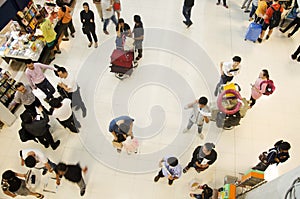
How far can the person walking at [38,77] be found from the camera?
5223mm

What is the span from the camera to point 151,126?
5.83 meters

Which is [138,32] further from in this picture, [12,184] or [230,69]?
[12,184]

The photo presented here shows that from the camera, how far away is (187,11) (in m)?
7.16

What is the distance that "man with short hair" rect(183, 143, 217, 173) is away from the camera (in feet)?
14.1

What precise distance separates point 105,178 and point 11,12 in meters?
3.45

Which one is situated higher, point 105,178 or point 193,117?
point 193,117

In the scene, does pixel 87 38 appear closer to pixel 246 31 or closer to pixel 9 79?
pixel 9 79

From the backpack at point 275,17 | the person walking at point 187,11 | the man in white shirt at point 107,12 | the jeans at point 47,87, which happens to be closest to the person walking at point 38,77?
the jeans at point 47,87

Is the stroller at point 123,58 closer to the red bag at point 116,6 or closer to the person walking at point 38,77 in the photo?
the person walking at point 38,77

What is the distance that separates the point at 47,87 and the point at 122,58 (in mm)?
1682

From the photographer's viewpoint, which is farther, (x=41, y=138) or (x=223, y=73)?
(x=223, y=73)

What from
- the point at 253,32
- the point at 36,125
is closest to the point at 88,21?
the point at 36,125

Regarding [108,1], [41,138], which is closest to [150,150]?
[41,138]

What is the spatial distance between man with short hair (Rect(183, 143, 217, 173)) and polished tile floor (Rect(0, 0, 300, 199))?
0.60 m
